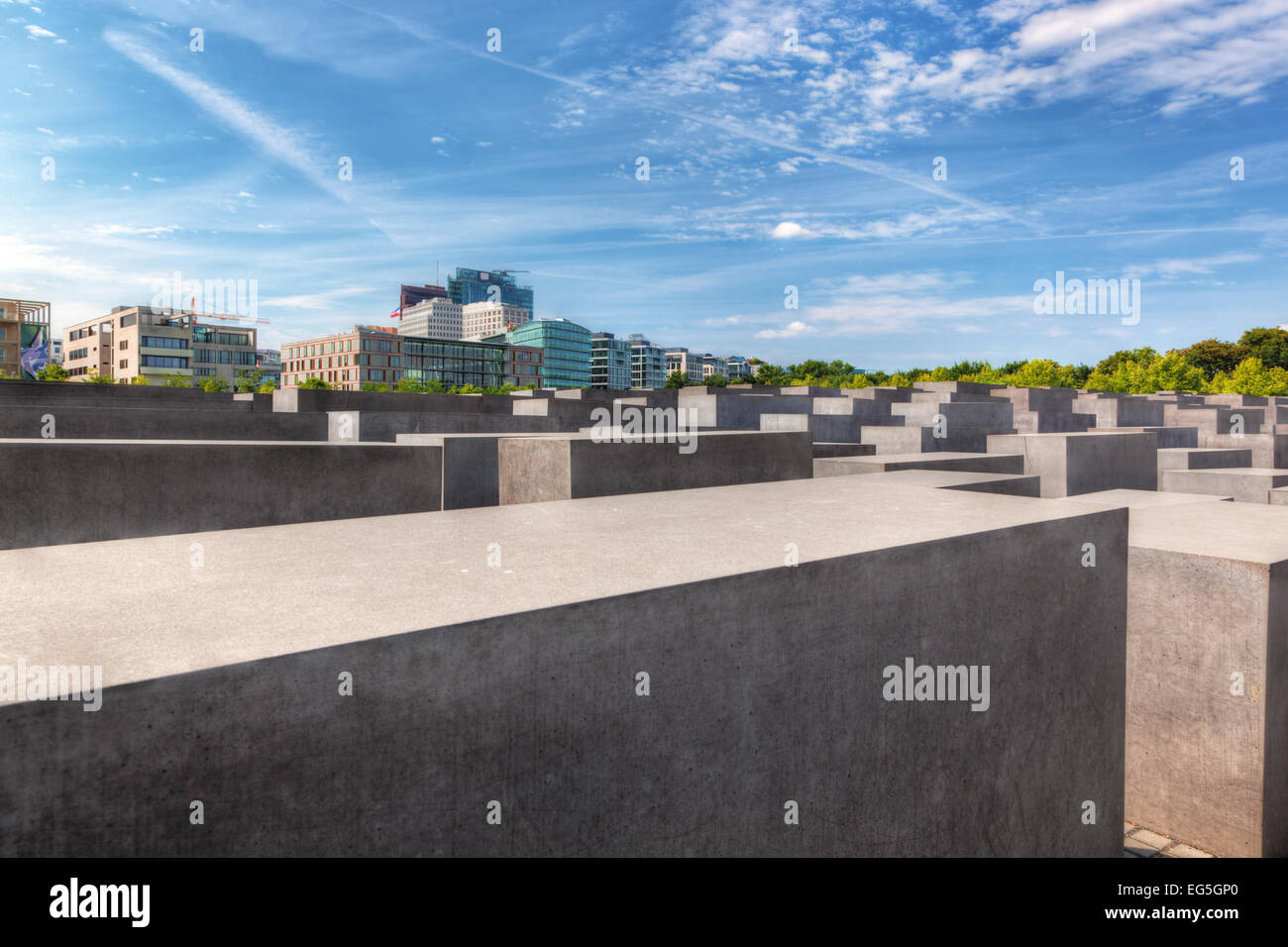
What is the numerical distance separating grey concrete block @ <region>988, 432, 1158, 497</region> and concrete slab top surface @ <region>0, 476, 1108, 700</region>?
21.9 feet

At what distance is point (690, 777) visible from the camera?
3.71m

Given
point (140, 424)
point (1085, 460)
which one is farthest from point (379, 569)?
point (1085, 460)

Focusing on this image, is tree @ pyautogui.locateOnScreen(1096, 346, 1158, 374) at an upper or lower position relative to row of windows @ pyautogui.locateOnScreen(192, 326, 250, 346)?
lower

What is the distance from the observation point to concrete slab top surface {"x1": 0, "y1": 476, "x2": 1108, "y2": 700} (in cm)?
273

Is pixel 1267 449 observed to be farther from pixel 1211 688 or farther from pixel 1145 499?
pixel 1211 688

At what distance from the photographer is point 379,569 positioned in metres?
3.93

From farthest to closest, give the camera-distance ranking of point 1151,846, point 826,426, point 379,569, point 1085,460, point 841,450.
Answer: point 826,426 → point 841,450 → point 1085,460 → point 1151,846 → point 379,569

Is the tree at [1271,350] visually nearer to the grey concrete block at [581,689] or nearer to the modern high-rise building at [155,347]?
the grey concrete block at [581,689]

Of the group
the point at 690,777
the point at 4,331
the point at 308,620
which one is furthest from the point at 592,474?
the point at 4,331

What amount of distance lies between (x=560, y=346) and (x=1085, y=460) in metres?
155

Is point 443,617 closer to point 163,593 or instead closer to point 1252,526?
point 163,593

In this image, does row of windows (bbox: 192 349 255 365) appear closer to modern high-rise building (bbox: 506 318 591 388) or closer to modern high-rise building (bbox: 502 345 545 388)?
modern high-rise building (bbox: 502 345 545 388)

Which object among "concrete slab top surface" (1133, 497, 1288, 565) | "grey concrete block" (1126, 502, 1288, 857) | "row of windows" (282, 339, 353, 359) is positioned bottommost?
"grey concrete block" (1126, 502, 1288, 857)

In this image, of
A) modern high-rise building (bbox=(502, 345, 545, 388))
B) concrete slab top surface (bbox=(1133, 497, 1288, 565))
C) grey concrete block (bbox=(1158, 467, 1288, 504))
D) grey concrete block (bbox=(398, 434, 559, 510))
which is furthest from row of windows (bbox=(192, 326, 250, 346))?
concrete slab top surface (bbox=(1133, 497, 1288, 565))
